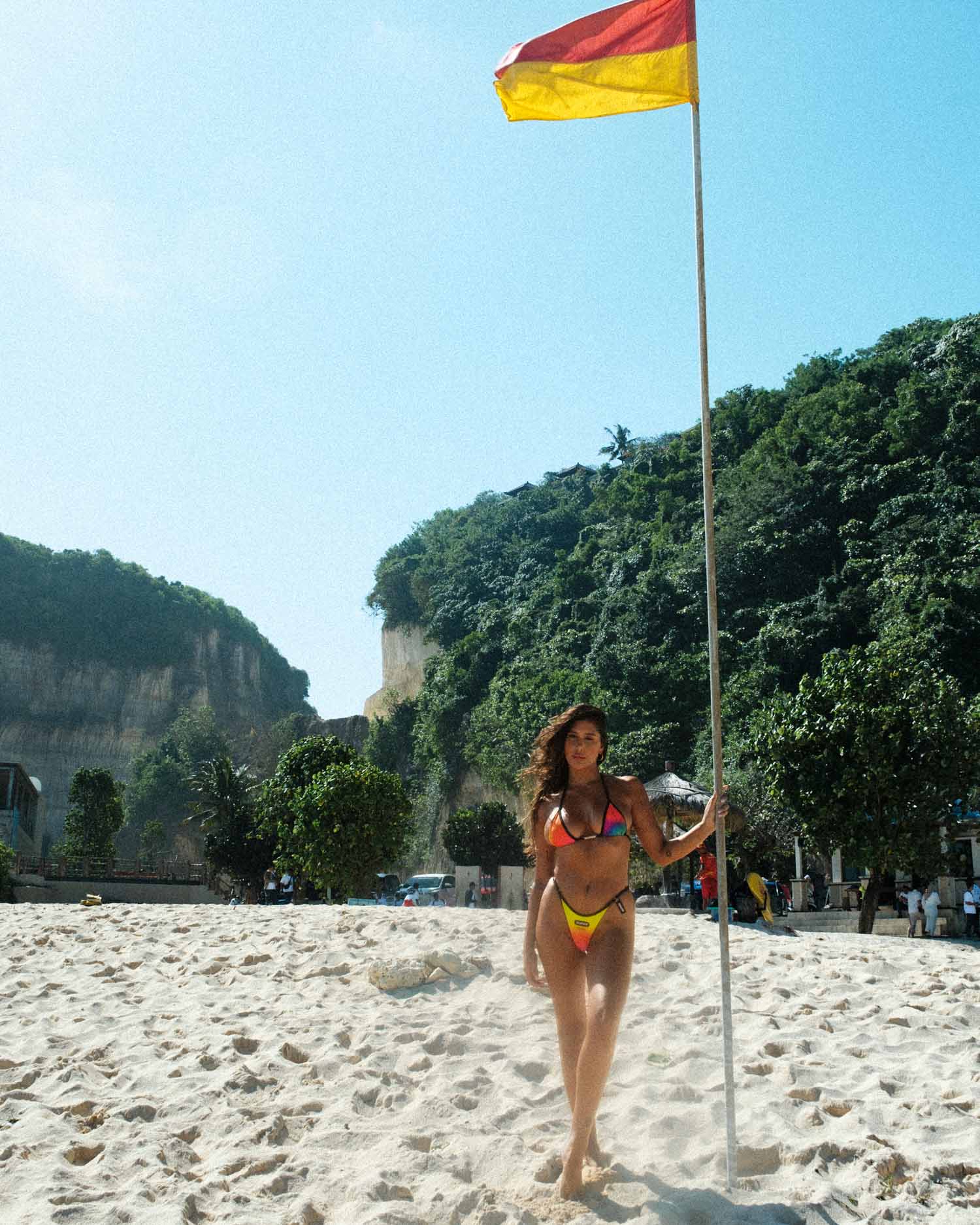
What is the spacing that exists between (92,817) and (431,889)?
21.1 m

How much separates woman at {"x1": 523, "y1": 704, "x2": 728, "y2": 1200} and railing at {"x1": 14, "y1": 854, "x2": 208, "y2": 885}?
2758 cm

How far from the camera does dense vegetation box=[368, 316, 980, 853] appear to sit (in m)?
34.8

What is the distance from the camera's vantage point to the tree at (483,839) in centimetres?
3603

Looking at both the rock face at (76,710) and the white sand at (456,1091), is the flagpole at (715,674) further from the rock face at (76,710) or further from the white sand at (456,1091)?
the rock face at (76,710)

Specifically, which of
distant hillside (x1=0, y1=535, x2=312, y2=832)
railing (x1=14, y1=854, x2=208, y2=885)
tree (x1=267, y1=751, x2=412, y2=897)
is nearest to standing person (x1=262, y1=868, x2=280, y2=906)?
railing (x1=14, y1=854, x2=208, y2=885)

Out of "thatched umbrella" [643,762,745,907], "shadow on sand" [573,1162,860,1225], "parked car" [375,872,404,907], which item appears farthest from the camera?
"parked car" [375,872,404,907]

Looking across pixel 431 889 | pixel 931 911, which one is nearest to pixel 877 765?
pixel 931 911

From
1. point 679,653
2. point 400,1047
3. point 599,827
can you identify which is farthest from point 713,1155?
point 679,653

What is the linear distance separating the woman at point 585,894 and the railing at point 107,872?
27.6m

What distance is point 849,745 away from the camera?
15.0m

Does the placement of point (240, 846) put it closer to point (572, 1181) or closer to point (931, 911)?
point (931, 911)

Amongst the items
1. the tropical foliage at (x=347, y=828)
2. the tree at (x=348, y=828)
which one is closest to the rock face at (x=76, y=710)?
the tropical foliage at (x=347, y=828)

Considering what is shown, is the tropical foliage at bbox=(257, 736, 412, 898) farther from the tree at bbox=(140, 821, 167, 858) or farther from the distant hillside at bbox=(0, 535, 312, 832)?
the distant hillside at bbox=(0, 535, 312, 832)

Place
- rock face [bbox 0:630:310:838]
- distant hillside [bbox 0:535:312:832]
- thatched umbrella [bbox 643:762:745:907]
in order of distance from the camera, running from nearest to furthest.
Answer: thatched umbrella [bbox 643:762:745:907] → rock face [bbox 0:630:310:838] → distant hillside [bbox 0:535:312:832]
